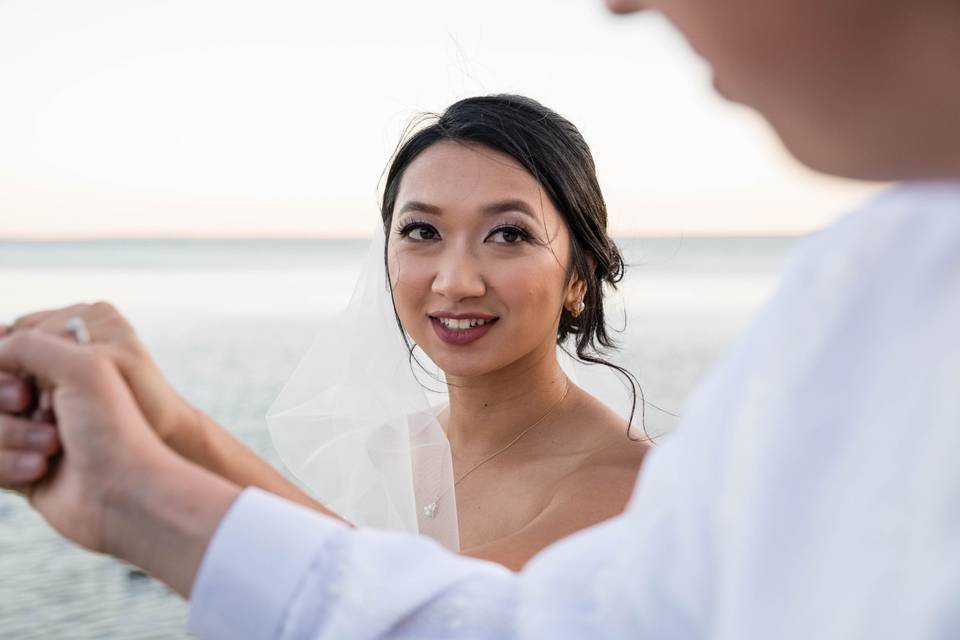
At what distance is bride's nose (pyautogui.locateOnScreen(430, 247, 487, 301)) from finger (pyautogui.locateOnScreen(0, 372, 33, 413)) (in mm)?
1797

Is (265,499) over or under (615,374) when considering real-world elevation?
over

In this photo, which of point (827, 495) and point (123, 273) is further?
point (123, 273)

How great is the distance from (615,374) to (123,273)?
Result: 27.0 m

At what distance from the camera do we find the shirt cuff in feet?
2.85

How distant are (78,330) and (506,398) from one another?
83.1 inches

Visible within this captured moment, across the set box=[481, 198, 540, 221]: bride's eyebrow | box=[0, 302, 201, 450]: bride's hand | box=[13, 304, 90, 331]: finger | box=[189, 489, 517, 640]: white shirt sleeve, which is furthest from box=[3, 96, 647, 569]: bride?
box=[189, 489, 517, 640]: white shirt sleeve

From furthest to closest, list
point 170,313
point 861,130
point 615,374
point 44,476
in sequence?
point 170,313
point 615,374
point 44,476
point 861,130

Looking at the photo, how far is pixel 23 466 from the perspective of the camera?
3.62ft

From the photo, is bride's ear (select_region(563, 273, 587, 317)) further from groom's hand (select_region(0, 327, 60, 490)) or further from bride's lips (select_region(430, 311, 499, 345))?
groom's hand (select_region(0, 327, 60, 490))

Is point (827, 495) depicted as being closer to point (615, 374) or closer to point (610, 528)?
point (610, 528)

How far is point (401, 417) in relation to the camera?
11.7 feet

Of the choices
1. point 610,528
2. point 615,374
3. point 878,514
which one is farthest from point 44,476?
point 615,374

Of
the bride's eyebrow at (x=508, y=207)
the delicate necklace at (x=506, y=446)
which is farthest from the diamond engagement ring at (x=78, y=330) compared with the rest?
the delicate necklace at (x=506, y=446)

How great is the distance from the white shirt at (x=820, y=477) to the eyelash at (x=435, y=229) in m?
2.20
